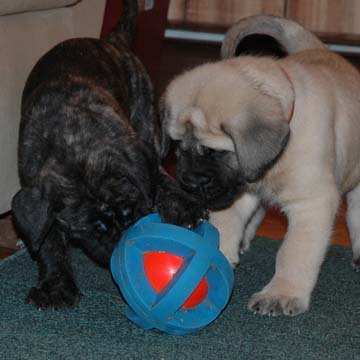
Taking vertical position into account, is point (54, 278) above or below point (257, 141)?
below

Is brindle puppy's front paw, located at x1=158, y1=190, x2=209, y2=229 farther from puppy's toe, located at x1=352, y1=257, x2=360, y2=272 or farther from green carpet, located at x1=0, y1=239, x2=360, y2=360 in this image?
puppy's toe, located at x1=352, y1=257, x2=360, y2=272

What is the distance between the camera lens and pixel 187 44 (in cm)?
689

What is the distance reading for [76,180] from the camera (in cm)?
267

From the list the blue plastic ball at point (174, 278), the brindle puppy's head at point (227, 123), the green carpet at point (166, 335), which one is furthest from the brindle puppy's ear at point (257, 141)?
the green carpet at point (166, 335)

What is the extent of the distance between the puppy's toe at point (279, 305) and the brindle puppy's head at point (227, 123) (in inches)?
16.0

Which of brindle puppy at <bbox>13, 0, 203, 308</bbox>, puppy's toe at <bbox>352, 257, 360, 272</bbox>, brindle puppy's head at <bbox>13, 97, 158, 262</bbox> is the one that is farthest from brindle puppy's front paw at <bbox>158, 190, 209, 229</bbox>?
puppy's toe at <bbox>352, 257, 360, 272</bbox>

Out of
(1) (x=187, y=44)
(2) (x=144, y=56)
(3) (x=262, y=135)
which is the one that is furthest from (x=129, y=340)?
(1) (x=187, y=44)

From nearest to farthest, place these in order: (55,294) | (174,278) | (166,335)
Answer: (174,278), (166,335), (55,294)

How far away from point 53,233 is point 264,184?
812 mm

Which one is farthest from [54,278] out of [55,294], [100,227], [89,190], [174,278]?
[174,278]

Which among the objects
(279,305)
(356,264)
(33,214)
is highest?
(33,214)

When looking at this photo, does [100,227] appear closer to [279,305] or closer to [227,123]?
[227,123]

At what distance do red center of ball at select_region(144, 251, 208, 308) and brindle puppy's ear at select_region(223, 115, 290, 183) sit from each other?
42 centimetres

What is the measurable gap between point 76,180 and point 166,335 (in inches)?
23.3
